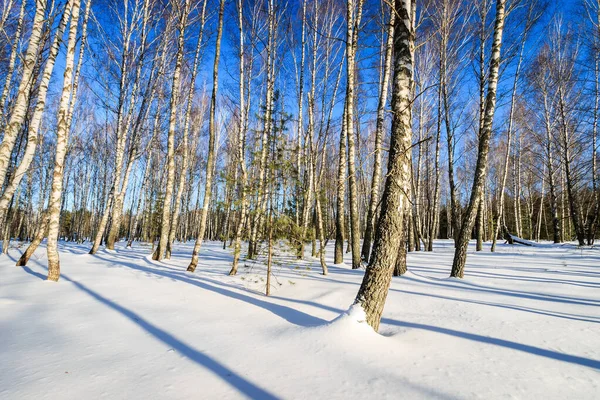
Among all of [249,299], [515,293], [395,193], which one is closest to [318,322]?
[249,299]

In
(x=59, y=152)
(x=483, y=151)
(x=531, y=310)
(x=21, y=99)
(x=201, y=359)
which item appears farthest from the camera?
(x=483, y=151)

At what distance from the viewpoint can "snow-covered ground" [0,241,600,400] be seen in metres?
1.88

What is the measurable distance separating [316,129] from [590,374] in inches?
583

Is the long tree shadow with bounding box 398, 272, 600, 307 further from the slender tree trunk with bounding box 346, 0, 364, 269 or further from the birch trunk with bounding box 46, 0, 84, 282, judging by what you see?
the birch trunk with bounding box 46, 0, 84, 282

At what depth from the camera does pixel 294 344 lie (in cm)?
254

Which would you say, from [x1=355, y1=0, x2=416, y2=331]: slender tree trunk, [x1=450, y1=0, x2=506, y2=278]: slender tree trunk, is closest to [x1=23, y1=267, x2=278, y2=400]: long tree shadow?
[x1=355, y1=0, x2=416, y2=331]: slender tree trunk

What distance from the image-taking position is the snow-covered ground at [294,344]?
1.88 meters

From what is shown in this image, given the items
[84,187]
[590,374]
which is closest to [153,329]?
[590,374]

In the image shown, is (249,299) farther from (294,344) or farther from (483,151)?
(483,151)

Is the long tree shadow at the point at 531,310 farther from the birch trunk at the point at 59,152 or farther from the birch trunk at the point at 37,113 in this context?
the birch trunk at the point at 37,113

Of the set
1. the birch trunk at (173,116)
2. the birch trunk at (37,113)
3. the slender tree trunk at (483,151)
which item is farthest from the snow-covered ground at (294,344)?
the birch trunk at (173,116)

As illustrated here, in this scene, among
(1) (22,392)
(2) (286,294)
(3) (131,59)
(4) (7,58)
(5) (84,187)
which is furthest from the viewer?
(5) (84,187)

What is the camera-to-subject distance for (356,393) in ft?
5.95

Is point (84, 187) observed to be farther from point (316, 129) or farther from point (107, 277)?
point (107, 277)
